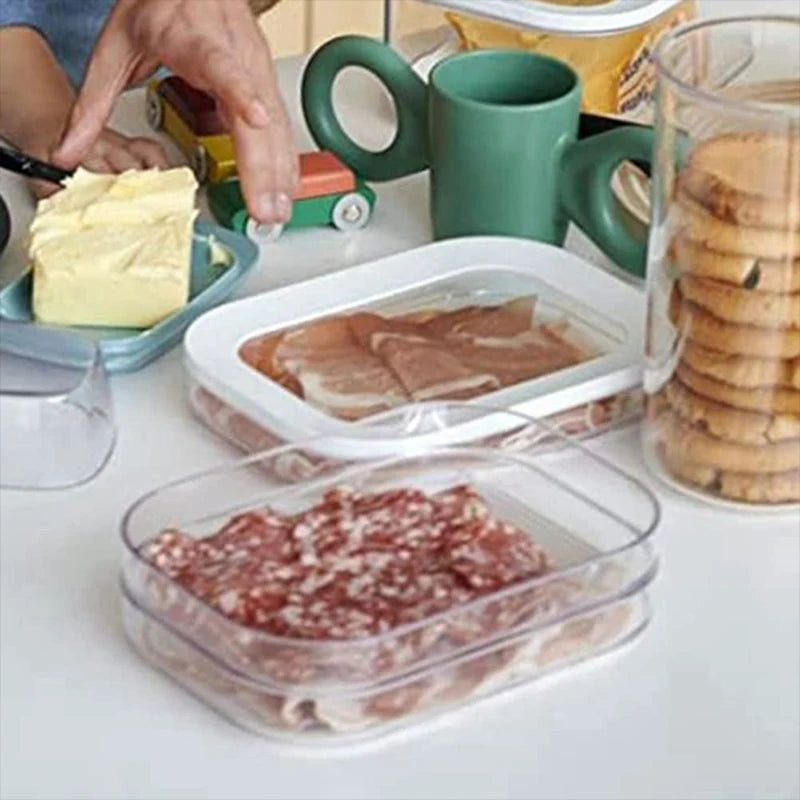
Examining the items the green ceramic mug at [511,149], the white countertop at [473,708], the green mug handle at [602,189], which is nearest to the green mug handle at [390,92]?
the green ceramic mug at [511,149]

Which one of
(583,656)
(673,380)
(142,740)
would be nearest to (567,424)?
(673,380)

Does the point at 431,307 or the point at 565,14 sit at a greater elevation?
the point at 565,14

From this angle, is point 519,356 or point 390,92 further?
point 390,92

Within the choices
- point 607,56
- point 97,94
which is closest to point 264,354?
point 97,94

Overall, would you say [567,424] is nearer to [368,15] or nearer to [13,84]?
[13,84]

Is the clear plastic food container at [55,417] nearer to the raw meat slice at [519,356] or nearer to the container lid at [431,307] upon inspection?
the container lid at [431,307]

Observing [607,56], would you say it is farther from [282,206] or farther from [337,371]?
[337,371]

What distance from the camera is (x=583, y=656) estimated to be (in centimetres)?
85

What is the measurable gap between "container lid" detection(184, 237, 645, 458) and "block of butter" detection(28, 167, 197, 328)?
3cm

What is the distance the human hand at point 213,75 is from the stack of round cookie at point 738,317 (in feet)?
0.95

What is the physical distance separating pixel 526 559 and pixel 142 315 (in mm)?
291

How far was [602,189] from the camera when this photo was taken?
3.71 feet

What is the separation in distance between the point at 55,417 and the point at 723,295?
11.9 inches

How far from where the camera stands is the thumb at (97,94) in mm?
1191
